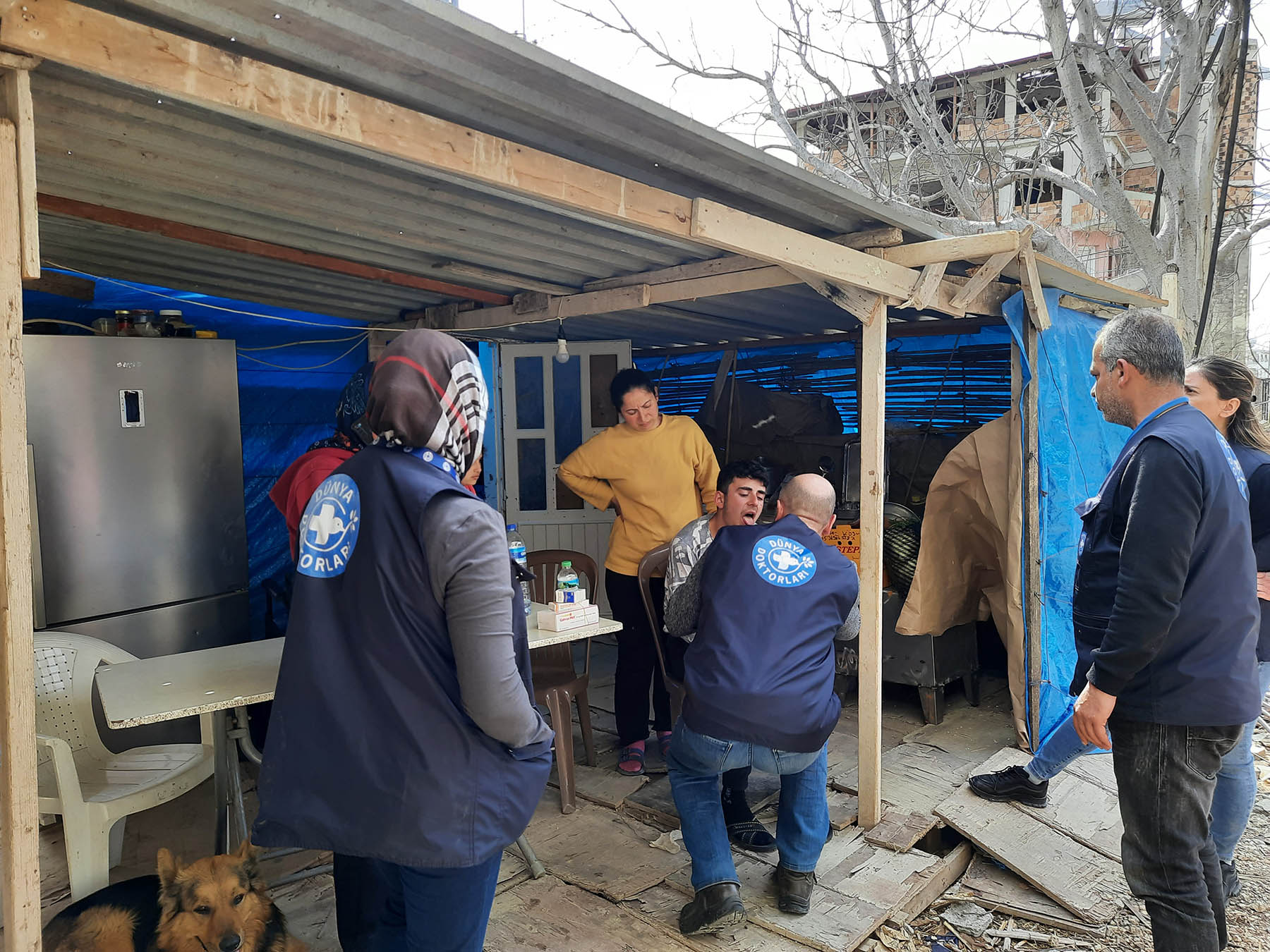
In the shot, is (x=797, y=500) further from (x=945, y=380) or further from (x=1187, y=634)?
(x=945, y=380)

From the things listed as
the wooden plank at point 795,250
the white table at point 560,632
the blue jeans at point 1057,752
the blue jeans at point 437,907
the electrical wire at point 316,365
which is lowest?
the blue jeans at point 1057,752

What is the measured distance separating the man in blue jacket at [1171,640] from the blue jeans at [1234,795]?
59cm

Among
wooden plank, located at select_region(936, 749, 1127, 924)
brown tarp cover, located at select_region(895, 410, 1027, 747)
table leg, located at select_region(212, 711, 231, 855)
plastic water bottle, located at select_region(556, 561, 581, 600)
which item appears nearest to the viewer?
table leg, located at select_region(212, 711, 231, 855)

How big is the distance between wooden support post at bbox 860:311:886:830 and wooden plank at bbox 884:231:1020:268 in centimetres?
26

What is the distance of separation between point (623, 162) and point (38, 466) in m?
3.26

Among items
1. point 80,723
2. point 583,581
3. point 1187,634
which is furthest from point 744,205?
point 80,723

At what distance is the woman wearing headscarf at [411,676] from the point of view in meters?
1.61

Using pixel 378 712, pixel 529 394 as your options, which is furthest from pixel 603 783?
pixel 529 394

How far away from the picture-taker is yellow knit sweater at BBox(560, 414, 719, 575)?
4449 millimetres

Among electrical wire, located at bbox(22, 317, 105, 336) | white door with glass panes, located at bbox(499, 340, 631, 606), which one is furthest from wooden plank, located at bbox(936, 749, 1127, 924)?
electrical wire, located at bbox(22, 317, 105, 336)

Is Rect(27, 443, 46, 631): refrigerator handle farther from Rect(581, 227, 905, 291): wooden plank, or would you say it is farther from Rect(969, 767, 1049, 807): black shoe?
Rect(969, 767, 1049, 807): black shoe

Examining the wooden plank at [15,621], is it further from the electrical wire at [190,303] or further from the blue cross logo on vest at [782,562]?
the electrical wire at [190,303]

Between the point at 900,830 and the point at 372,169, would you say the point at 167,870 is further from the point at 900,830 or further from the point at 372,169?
the point at 900,830

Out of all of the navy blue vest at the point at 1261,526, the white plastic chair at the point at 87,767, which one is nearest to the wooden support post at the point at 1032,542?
the navy blue vest at the point at 1261,526
